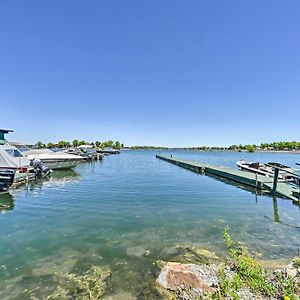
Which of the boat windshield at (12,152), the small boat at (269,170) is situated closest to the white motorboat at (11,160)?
the boat windshield at (12,152)

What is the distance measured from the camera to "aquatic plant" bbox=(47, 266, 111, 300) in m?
4.70

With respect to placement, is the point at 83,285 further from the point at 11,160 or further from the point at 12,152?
the point at 12,152

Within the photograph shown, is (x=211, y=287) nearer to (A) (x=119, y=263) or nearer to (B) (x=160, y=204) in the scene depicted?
(A) (x=119, y=263)

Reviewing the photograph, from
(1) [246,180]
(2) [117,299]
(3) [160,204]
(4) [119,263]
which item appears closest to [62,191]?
(3) [160,204]

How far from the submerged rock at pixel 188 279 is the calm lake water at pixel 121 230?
454 millimetres

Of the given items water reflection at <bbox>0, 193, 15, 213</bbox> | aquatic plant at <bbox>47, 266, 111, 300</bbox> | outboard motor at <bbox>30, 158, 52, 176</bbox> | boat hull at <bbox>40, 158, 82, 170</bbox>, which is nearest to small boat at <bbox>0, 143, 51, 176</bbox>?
outboard motor at <bbox>30, 158, 52, 176</bbox>

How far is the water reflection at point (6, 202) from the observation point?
38.4 ft

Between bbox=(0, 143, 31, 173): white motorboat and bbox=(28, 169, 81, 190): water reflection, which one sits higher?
bbox=(0, 143, 31, 173): white motorboat

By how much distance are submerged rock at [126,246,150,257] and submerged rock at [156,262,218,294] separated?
160cm

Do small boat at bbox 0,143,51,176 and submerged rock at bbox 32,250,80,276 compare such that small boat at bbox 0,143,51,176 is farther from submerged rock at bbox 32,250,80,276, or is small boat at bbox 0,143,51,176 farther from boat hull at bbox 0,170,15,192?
submerged rock at bbox 32,250,80,276

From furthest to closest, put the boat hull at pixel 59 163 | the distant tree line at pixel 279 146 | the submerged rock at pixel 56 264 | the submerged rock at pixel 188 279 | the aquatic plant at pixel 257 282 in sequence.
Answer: the distant tree line at pixel 279 146, the boat hull at pixel 59 163, the submerged rock at pixel 56 264, the submerged rock at pixel 188 279, the aquatic plant at pixel 257 282

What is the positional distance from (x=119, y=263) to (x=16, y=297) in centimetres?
230

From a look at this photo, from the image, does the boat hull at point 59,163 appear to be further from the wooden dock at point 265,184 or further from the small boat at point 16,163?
the wooden dock at point 265,184

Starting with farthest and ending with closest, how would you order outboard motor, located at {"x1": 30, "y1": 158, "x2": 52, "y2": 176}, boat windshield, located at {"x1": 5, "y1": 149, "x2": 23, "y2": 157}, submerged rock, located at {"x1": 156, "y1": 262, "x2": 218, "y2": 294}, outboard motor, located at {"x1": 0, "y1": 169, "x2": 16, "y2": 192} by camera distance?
outboard motor, located at {"x1": 30, "y1": 158, "x2": 52, "y2": 176}, boat windshield, located at {"x1": 5, "y1": 149, "x2": 23, "y2": 157}, outboard motor, located at {"x1": 0, "y1": 169, "x2": 16, "y2": 192}, submerged rock, located at {"x1": 156, "y1": 262, "x2": 218, "y2": 294}
